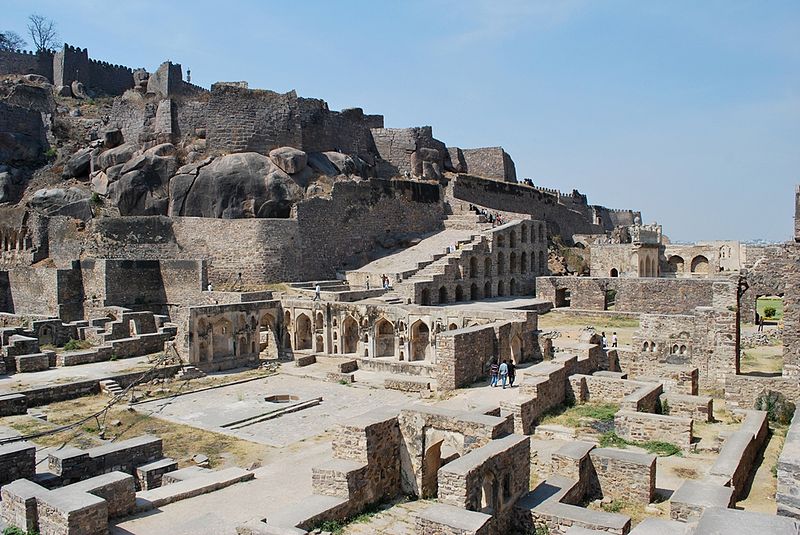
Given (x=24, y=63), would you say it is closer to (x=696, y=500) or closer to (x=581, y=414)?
(x=581, y=414)

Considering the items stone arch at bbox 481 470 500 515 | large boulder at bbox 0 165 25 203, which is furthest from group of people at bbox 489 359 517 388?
large boulder at bbox 0 165 25 203

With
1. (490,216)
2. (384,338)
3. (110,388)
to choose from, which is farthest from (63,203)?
(490,216)

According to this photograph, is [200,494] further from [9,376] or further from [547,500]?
[9,376]

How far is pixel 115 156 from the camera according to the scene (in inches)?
1251

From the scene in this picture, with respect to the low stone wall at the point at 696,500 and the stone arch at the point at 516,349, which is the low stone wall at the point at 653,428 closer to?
the low stone wall at the point at 696,500

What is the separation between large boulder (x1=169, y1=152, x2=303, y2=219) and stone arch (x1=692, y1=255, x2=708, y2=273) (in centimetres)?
2933

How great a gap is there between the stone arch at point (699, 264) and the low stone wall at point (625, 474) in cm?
3942

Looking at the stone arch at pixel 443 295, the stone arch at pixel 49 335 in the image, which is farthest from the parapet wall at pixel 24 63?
the stone arch at pixel 443 295

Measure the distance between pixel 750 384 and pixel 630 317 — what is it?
39.0 ft

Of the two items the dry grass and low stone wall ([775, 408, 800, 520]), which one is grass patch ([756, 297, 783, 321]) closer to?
the dry grass

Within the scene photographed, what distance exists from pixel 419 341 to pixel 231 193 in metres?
Result: 11.9

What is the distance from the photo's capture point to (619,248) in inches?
1411

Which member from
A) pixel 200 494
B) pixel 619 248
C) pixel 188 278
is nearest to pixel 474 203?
pixel 619 248

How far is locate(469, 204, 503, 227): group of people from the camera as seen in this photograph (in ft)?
114
